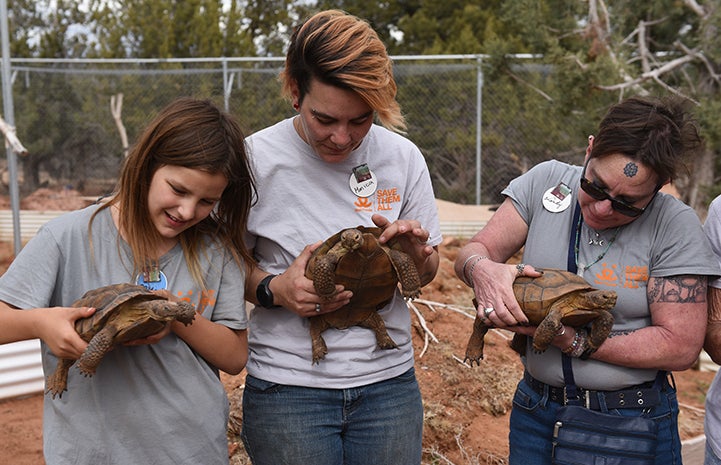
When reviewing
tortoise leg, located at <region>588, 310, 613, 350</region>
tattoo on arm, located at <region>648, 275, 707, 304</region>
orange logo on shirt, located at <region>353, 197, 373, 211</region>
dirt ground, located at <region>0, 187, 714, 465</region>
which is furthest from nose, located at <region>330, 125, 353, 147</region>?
dirt ground, located at <region>0, 187, 714, 465</region>

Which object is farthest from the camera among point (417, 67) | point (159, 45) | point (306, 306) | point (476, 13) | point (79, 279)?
point (476, 13)

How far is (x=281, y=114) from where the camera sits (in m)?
11.9

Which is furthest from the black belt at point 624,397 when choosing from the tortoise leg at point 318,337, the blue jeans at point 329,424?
the tortoise leg at point 318,337

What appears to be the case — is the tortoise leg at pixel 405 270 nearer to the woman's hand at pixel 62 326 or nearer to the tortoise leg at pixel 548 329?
the tortoise leg at pixel 548 329

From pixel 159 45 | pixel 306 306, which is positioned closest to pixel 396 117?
pixel 306 306

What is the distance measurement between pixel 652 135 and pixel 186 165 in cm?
149

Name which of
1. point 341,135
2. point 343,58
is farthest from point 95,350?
point 343,58

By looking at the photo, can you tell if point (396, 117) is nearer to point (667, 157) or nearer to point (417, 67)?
point (667, 157)

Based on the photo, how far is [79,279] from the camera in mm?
2156

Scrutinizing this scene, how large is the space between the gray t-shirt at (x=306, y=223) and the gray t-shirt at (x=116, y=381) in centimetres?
24

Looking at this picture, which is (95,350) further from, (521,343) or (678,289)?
(678,289)

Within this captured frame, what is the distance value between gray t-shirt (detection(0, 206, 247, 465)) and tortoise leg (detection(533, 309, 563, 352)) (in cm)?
110

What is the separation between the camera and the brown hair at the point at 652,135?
2.26m

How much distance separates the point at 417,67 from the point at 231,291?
30.0ft
